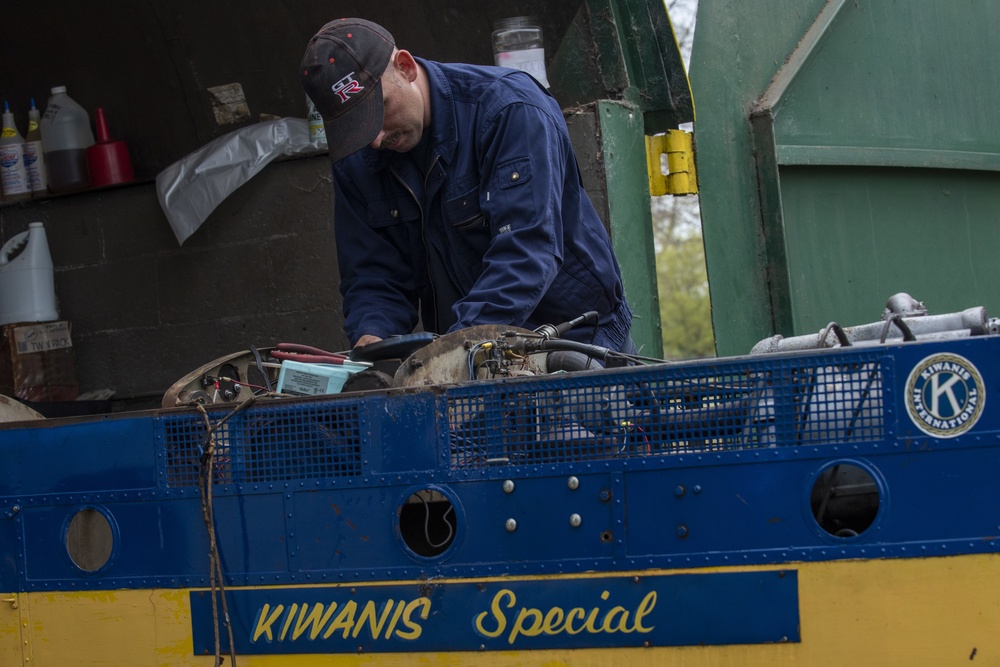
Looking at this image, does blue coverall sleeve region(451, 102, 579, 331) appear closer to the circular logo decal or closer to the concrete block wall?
the circular logo decal

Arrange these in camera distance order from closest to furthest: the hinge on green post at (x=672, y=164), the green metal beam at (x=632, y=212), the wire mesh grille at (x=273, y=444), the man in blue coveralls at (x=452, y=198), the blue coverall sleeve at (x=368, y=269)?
the wire mesh grille at (x=273, y=444) → the man in blue coveralls at (x=452, y=198) → the blue coverall sleeve at (x=368, y=269) → the green metal beam at (x=632, y=212) → the hinge on green post at (x=672, y=164)

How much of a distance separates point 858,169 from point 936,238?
2.31 feet

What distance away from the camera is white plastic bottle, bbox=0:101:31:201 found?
582 centimetres

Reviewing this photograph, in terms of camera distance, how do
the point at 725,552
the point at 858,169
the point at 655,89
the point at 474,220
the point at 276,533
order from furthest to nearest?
1. the point at 858,169
2. the point at 655,89
3. the point at 474,220
4. the point at 276,533
5. the point at 725,552

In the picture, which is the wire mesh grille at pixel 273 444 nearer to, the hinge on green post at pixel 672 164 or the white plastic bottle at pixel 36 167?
the hinge on green post at pixel 672 164

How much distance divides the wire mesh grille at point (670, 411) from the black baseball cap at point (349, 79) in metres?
0.90

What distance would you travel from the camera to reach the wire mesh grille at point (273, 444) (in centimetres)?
273

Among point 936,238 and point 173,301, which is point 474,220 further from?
point 936,238

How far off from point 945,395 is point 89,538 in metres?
2.17

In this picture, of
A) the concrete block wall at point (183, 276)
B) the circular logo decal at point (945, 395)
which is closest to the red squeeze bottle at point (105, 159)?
the concrete block wall at point (183, 276)

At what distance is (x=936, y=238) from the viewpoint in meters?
5.85

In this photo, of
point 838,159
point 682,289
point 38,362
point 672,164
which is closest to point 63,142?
point 38,362

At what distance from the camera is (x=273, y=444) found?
2.79 meters

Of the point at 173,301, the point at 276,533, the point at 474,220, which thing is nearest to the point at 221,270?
the point at 173,301
